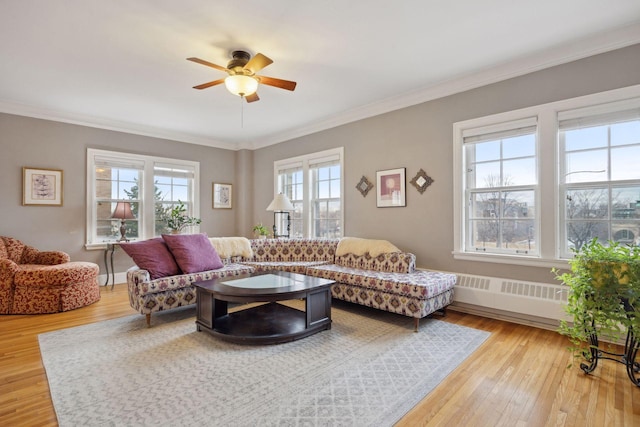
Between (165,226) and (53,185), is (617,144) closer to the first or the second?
(165,226)

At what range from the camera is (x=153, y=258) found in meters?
3.56

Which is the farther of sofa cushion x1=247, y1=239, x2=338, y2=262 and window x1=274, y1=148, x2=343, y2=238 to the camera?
window x1=274, y1=148, x2=343, y2=238

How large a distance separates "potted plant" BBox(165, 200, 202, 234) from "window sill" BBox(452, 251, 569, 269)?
466cm

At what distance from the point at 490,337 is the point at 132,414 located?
9.52 feet

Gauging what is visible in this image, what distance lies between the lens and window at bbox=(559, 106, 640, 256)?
2.79 m

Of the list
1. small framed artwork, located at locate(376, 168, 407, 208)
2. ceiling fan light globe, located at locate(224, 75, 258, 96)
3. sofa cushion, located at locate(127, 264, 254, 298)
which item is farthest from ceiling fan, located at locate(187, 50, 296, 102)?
sofa cushion, located at locate(127, 264, 254, 298)

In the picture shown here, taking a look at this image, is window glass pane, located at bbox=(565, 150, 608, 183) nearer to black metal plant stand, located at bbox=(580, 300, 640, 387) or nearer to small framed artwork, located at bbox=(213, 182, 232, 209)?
black metal plant stand, located at bbox=(580, 300, 640, 387)

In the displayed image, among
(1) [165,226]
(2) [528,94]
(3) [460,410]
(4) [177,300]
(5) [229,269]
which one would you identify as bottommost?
(3) [460,410]

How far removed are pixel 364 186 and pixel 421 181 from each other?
923 mm

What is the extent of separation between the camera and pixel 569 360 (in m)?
2.48

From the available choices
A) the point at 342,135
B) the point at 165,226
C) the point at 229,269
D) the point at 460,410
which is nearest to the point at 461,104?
the point at 342,135

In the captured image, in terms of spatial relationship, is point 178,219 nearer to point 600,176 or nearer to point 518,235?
point 518,235

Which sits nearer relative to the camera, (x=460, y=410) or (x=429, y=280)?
(x=460, y=410)

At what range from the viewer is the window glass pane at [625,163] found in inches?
109
